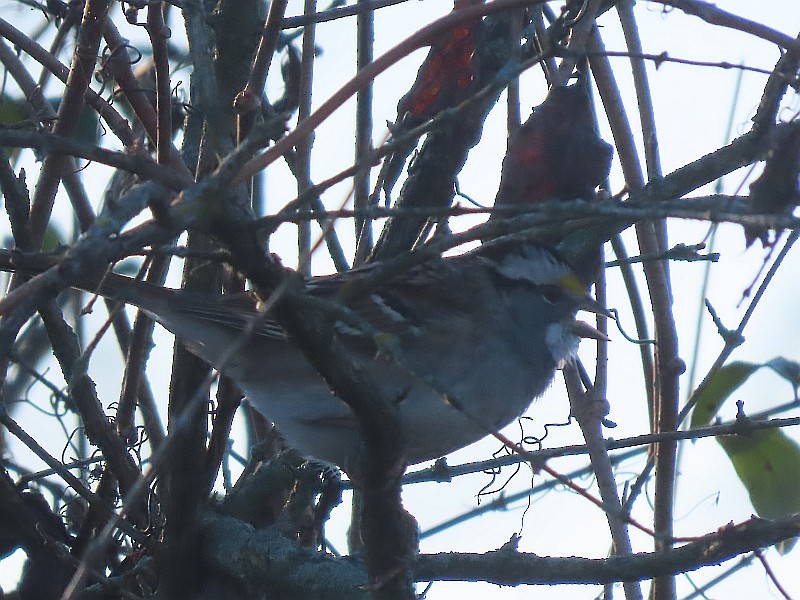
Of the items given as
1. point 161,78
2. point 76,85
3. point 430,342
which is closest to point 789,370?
point 430,342

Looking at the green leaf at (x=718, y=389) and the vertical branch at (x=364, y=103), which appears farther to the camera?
the vertical branch at (x=364, y=103)

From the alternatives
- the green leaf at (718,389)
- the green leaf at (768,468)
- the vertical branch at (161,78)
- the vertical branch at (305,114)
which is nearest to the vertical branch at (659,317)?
the green leaf at (718,389)

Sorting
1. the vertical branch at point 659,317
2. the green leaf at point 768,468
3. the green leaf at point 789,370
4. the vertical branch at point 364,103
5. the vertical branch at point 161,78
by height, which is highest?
the vertical branch at point 364,103

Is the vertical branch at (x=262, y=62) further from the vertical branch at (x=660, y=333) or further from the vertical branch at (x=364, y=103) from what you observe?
the vertical branch at (x=660, y=333)

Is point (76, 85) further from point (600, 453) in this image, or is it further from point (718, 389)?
point (718, 389)

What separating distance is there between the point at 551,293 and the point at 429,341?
0.51 m

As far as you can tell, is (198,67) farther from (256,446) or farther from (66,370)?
(256,446)

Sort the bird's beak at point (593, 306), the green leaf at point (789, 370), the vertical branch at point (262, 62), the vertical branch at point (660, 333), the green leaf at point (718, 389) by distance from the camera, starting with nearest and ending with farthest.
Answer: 1. the vertical branch at point (262, 62)
2. the green leaf at point (789, 370)
3. the green leaf at point (718, 389)
4. the vertical branch at point (660, 333)
5. the bird's beak at point (593, 306)

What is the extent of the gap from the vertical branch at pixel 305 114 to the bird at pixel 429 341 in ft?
1.07

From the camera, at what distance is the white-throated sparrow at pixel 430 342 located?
305cm

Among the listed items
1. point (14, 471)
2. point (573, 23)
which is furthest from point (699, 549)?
point (14, 471)

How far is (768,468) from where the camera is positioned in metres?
2.95

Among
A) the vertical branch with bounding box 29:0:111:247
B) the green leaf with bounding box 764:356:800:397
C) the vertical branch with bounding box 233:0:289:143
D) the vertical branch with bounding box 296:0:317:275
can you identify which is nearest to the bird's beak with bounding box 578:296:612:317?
the green leaf with bounding box 764:356:800:397

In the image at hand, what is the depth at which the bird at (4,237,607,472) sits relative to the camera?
305cm
